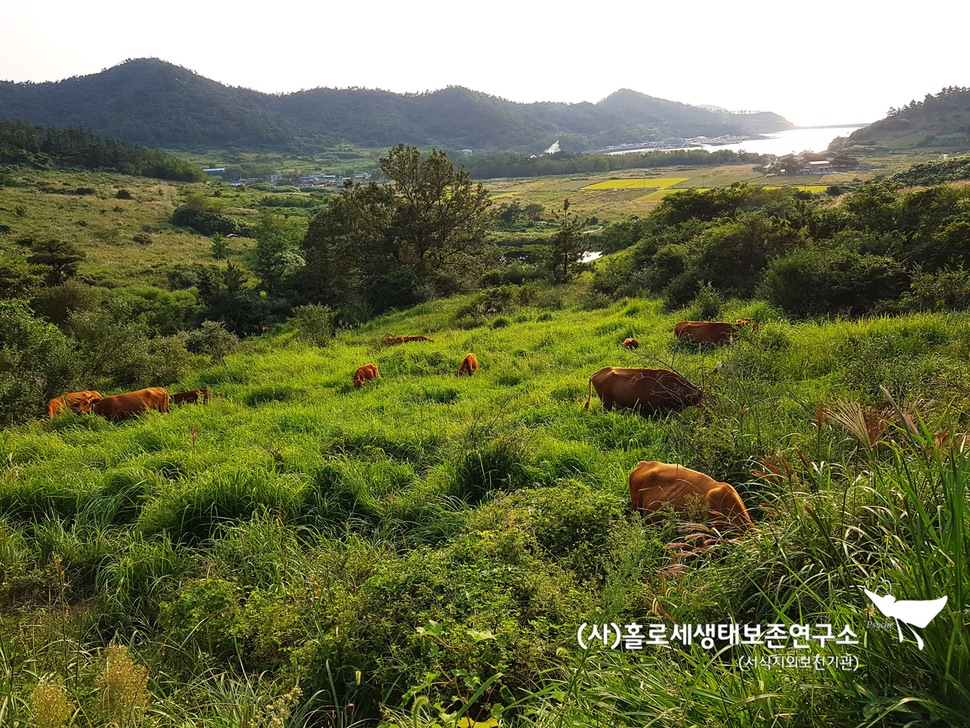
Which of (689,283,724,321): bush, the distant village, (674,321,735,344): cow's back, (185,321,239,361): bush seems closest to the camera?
(674,321,735,344): cow's back

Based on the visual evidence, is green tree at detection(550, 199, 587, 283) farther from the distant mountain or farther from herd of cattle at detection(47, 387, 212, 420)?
the distant mountain

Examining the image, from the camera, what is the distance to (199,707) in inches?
108

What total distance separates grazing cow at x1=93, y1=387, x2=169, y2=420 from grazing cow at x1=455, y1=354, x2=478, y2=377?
5.58m

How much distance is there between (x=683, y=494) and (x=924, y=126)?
137790 mm

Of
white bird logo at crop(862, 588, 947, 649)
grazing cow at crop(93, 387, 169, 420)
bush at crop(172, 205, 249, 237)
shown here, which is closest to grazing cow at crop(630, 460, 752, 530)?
white bird logo at crop(862, 588, 947, 649)

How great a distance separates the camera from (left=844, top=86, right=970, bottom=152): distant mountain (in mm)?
89625

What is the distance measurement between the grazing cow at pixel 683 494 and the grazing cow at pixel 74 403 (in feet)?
31.4

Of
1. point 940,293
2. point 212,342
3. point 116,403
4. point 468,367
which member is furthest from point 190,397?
point 940,293

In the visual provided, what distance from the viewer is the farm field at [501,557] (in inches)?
82.0

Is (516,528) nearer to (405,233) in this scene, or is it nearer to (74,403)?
(74,403)

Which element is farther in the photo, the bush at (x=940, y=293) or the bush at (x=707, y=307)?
the bush at (x=707, y=307)

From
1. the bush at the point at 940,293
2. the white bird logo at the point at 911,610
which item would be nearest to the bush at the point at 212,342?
the white bird logo at the point at 911,610

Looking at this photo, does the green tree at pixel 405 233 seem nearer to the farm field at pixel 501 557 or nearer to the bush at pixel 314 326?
the bush at pixel 314 326

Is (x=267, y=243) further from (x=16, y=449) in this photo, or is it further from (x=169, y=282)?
(x=16, y=449)
